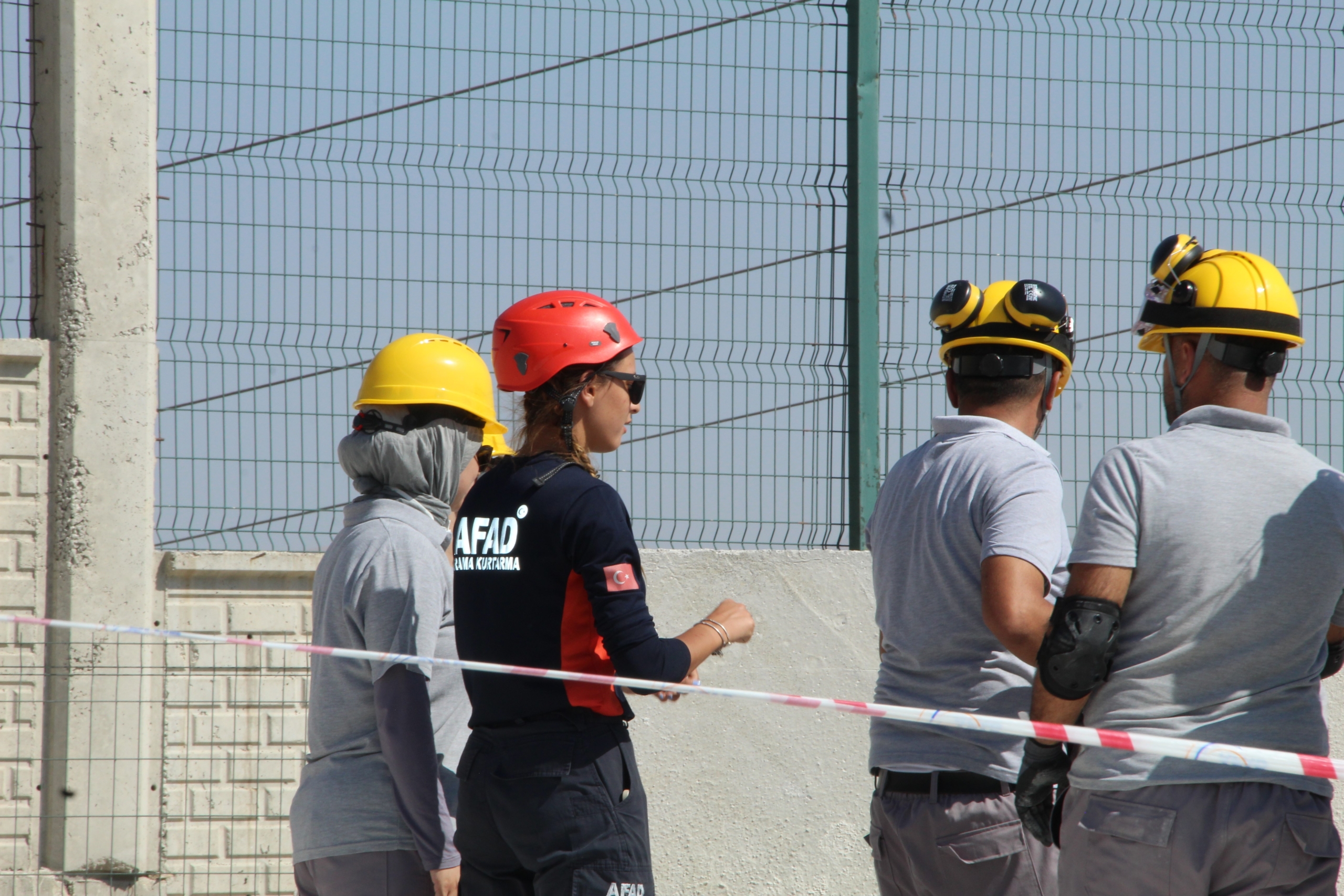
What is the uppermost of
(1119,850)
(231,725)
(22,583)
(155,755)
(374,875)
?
(22,583)

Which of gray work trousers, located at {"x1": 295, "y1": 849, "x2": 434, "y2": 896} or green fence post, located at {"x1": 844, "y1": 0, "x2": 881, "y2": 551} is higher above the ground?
green fence post, located at {"x1": 844, "y1": 0, "x2": 881, "y2": 551}

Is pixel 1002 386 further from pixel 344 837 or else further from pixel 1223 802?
pixel 344 837

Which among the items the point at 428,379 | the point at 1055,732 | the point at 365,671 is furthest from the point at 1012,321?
the point at 365,671

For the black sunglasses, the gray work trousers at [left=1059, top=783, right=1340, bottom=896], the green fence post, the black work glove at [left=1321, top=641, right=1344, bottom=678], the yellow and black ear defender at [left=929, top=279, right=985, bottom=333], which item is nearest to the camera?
the gray work trousers at [left=1059, top=783, right=1340, bottom=896]

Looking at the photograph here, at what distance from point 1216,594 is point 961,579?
1.80ft

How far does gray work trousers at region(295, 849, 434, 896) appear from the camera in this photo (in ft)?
9.95

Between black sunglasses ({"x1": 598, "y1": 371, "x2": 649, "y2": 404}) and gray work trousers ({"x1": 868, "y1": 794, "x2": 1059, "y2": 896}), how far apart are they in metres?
1.05

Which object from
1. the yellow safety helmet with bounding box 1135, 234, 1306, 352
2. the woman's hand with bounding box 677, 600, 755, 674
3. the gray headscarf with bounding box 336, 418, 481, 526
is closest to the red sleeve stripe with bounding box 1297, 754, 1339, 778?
the yellow safety helmet with bounding box 1135, 234, 1306, 352

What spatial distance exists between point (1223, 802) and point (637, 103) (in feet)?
13.7

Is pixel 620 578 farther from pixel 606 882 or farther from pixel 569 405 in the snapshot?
pixel 606 882


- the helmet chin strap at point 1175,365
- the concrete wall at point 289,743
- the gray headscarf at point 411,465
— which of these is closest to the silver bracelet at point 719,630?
the gray headscarf at point 411,465

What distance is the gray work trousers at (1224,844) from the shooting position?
7.87 ft

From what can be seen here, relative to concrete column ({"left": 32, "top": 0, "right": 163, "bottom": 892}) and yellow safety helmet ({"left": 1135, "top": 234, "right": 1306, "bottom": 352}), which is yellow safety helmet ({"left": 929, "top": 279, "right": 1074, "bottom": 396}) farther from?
concrete column ({"left": 32, "top": 0, "right": 163, "bottom": 892})

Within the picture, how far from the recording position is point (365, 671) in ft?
10.2
